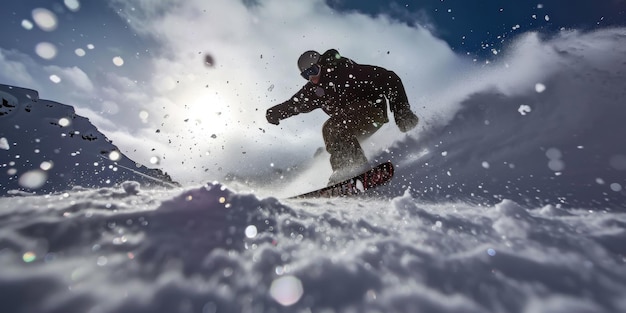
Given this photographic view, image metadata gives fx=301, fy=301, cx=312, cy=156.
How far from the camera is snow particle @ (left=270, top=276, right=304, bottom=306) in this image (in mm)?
1102

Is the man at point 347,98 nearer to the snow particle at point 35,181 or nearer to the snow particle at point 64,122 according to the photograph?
the snow particle at point 35,181

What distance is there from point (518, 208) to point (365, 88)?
11.7 feet

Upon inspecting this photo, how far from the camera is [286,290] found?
1.17 metres

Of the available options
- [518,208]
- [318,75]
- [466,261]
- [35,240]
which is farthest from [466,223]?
[318,75]

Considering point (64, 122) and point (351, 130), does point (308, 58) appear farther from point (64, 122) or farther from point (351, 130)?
→ point (64, 122)

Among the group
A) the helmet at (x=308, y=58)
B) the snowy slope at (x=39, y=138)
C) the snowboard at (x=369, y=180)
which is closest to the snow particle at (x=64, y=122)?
the snowy slope at (x=39, y=138)

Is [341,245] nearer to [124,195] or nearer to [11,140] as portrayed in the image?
[124,195]

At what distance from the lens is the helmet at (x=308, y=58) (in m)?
5.52

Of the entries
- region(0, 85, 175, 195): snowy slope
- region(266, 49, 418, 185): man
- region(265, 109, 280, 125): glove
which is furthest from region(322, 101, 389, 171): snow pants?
region(0, 85, 175, 195): snowy slope

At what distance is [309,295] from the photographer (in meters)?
1.13

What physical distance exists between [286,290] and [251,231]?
60 cm

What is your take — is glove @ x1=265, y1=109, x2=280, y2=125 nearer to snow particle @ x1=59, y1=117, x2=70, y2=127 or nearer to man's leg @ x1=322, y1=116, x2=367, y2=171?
man's leg @ x1=322, y1=116, x2=367, y2=171

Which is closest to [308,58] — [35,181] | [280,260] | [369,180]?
[369,180]

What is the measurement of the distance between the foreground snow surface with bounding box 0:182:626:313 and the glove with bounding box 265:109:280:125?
366 centimetres
